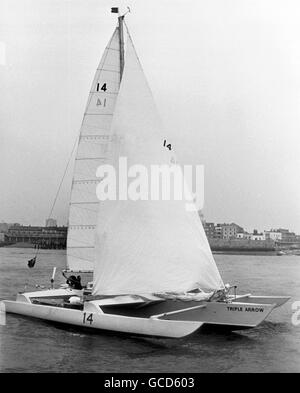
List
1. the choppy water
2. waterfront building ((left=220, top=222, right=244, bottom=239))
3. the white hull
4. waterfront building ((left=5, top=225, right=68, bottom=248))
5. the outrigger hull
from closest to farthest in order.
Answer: the choppy water → the white hull → the outrigger hull → waterfront building ((left=5, top=225, right=68, bottom=248)) → waterfront building ((left=220, top=222, right=244, bottom=239))

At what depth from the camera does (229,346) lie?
12812 millimetres

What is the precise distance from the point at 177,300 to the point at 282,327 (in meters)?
3.66

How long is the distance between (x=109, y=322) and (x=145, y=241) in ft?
6.60

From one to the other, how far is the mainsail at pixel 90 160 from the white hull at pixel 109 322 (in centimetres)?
194

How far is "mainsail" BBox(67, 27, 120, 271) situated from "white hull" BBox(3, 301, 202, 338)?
6.36ft

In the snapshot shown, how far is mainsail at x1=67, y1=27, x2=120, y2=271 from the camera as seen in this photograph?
52.7 ft

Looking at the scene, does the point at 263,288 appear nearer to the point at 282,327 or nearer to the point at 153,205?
the point at 282,327

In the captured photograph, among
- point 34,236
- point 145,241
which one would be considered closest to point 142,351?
point 145,241

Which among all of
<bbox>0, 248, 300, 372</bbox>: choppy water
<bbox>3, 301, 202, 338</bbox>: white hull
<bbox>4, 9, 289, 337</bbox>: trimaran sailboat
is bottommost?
<bbox>0, 248, 300, 372</bbox>: choppy water

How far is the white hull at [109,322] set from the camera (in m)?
11.9

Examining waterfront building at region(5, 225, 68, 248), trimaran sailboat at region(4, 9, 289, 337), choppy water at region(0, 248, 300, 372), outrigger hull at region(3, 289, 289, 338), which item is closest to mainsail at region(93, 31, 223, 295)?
trimaran sailboat at region(4, 9, 289, 337)

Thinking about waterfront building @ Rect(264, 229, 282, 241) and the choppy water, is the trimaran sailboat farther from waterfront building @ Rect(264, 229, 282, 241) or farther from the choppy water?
waterfront building @ Rect(264, 229, 282, 241)

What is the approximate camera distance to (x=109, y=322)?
12984 millimetres

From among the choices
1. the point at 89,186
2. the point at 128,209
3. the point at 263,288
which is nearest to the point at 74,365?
the point at 128,209
